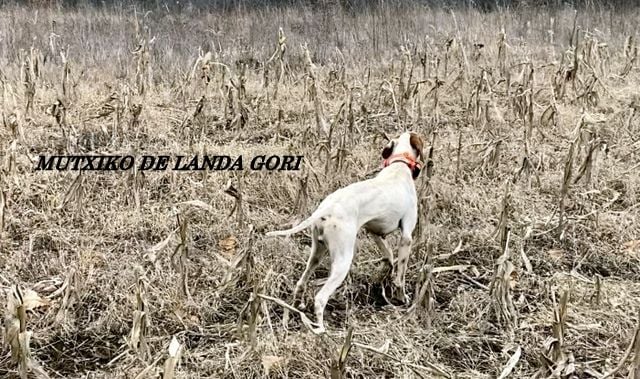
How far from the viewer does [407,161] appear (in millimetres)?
3510

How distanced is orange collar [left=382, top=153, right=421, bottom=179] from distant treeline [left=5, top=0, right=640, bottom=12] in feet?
23.3

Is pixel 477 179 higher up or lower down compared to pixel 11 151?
lower down

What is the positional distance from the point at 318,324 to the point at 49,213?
2031mm

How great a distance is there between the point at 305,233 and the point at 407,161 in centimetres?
80

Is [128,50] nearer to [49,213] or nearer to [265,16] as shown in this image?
[265,16]

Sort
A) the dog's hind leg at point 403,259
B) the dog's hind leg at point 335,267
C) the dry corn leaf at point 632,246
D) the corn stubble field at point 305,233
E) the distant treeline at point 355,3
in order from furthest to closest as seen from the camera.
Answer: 1. the distant treeline at point 355,3
2. the dry corn leaf at point 632,246
3. the dog's hind leg at point 403,259
4. the dog's hind leg at point 335,267
5. the corn stubble field at point 305,233

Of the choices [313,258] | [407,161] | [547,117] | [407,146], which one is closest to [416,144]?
[407,146]

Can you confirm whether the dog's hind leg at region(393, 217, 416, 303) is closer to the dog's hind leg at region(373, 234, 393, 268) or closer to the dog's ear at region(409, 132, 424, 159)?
the dog's hind leg at region(373, 234, 393, 268)

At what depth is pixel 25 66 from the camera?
5.91m

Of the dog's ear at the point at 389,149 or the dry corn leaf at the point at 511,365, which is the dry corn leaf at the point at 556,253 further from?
the dry corn leaf at the point at 511,365

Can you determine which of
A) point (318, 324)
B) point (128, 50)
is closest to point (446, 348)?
point (318, 324)

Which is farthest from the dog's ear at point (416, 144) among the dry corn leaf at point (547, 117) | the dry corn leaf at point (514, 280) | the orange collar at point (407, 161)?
the dry corn leaf at point (547, 117)

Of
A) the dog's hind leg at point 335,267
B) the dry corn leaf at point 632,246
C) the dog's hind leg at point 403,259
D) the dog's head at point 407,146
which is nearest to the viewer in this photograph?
the dog's hind leg at point 335,267

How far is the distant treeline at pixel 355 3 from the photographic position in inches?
424
